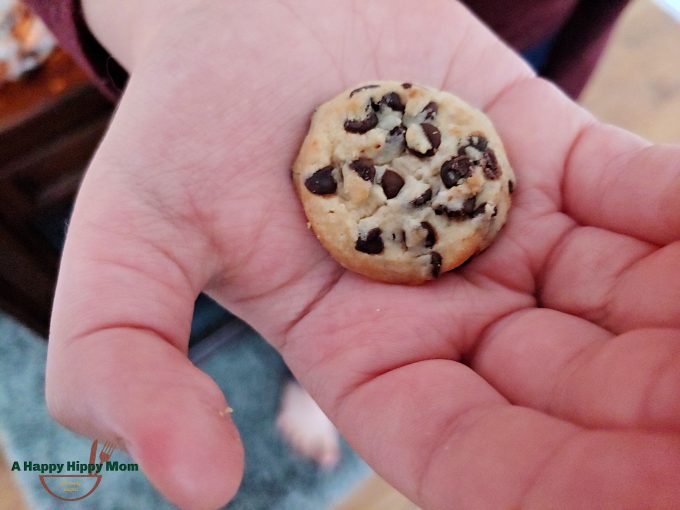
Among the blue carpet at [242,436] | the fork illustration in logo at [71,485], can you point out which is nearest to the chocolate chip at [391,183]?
the blue carpet at [242,436]

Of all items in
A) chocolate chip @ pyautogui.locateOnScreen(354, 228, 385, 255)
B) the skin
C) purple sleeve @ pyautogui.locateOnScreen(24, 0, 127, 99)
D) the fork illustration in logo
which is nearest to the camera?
the skin

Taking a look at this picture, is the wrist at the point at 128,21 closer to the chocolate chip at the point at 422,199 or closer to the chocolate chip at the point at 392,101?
the chocolate chip at the point at 392,101

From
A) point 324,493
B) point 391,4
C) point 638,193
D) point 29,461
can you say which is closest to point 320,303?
point 638,193

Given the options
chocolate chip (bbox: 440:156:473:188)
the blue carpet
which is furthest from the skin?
the blue carpet

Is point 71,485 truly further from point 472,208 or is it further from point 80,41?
point 472,208

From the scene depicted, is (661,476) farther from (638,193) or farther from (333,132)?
(333,132)

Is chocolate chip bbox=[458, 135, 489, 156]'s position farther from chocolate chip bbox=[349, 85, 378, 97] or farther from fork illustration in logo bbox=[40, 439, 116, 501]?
fork illustration in logo bbox=[40, 439, 116, 501]

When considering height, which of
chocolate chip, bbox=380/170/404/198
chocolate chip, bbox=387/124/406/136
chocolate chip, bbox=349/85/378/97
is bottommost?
chocolate chip, bbox=380/170/404/198
